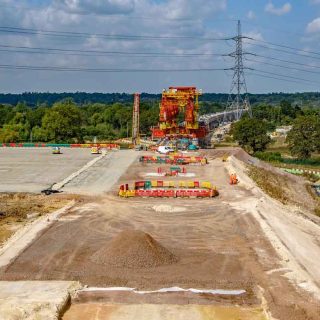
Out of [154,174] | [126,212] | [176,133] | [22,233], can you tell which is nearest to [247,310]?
[22,233]

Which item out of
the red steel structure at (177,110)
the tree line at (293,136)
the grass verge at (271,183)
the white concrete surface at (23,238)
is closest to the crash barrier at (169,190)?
the grass verge at (271,183)

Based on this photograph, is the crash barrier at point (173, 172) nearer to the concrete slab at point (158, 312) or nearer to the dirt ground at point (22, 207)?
the dirt ground at point (22, 207)

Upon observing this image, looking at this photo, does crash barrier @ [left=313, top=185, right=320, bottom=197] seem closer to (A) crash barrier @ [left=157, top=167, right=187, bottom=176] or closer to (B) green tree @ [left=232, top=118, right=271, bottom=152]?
(A) crash barrier @ [left=157, top=167, right=187, bottom=176]

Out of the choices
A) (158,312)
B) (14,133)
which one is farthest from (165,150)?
(158,312)

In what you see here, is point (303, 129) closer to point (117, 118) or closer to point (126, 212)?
point (126, 212)

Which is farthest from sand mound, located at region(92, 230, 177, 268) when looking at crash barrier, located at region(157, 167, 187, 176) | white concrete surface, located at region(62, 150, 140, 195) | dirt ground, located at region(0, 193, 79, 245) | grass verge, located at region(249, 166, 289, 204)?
crash barrier, located at region(157, 167, 187, 176)
